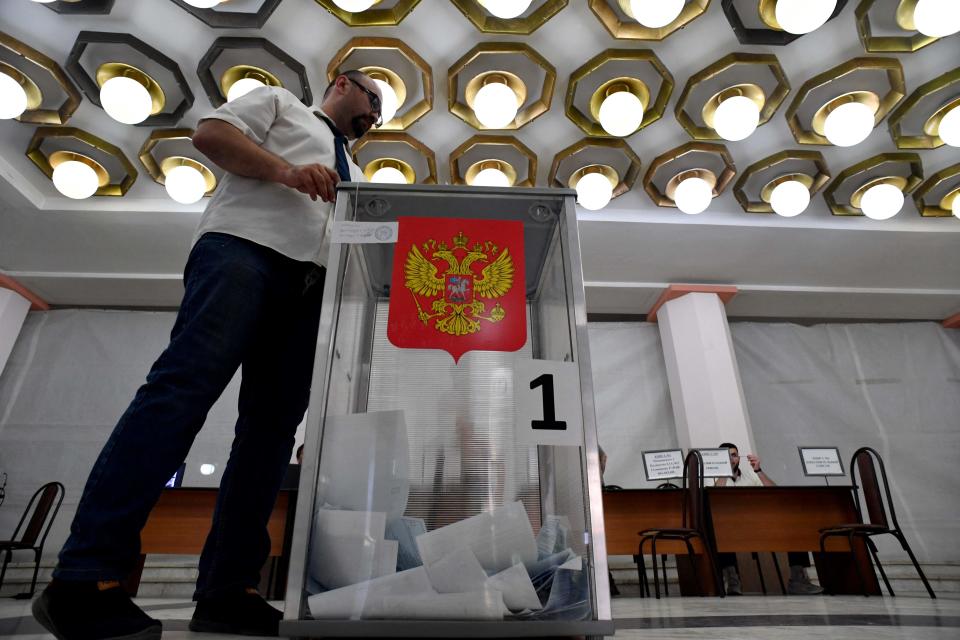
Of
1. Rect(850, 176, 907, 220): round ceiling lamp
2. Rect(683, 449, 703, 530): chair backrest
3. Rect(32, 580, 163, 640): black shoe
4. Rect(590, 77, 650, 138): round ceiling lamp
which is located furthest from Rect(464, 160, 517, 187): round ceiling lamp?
Rect(32, 580, 163, 640): black shoe

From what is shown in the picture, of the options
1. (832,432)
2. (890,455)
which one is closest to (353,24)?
(832,432)

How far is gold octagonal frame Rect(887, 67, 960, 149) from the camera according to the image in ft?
10.2

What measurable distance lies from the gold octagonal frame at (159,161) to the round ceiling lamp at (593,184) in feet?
7.60

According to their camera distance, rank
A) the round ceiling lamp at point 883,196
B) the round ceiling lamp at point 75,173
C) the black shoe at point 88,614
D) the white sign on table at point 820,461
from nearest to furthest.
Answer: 1. the black shoe at point 88,614
2. the round ceiling lamp at point 75,173
3. the round ceiling lamp at point 883,196
4. the white sign on table at point 820,461

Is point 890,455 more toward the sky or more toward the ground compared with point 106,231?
more toward the ground

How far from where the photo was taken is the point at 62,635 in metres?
0.66

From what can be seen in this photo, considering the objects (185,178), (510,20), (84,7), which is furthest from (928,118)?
(84,7)

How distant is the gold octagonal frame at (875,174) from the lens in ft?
11.7

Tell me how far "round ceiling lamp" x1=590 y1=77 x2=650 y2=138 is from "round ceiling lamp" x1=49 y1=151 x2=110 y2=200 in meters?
3.08

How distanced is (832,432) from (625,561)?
237cm

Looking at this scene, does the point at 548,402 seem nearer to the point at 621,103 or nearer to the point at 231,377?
the point at 231,377

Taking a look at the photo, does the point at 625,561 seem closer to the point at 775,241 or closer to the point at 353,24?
the point at 775,241

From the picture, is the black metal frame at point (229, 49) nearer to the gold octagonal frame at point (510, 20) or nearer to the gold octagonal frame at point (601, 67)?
the gold octagonal frame at point (510, 20)

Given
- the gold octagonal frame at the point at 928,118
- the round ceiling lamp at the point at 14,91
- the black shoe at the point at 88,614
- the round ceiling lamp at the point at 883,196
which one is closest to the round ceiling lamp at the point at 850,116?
the gold octagonal frame at the point at 928,118
